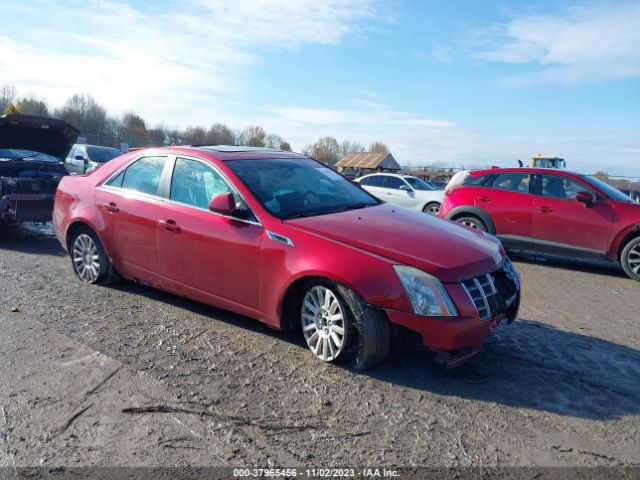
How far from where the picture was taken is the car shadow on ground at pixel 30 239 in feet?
27.5

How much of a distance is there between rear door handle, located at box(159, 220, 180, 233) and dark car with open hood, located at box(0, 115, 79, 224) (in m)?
4.96

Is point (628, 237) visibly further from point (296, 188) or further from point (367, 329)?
point (367, 329)

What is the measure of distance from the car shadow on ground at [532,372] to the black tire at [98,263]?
157 centimetres

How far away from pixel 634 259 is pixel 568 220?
1086 mm

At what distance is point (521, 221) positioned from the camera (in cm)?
906

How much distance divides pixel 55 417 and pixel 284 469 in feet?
5.00

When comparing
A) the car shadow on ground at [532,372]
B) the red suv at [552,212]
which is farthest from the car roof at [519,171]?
the car shadow on ground at [532,372]

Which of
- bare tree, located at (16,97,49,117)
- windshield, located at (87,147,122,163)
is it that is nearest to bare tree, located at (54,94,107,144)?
bare tree, located at (16,97,49,117)

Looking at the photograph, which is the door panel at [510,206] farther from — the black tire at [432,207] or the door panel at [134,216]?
the door panel at [134,216]

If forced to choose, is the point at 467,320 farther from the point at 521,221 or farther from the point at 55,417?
the point at 521,221

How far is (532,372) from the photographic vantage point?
4121 mm

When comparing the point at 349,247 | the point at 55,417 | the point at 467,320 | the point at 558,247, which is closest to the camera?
the point at 55,417

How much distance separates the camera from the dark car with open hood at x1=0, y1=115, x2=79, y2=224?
8727 millimetres

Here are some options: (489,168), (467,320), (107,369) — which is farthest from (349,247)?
(489,168)
